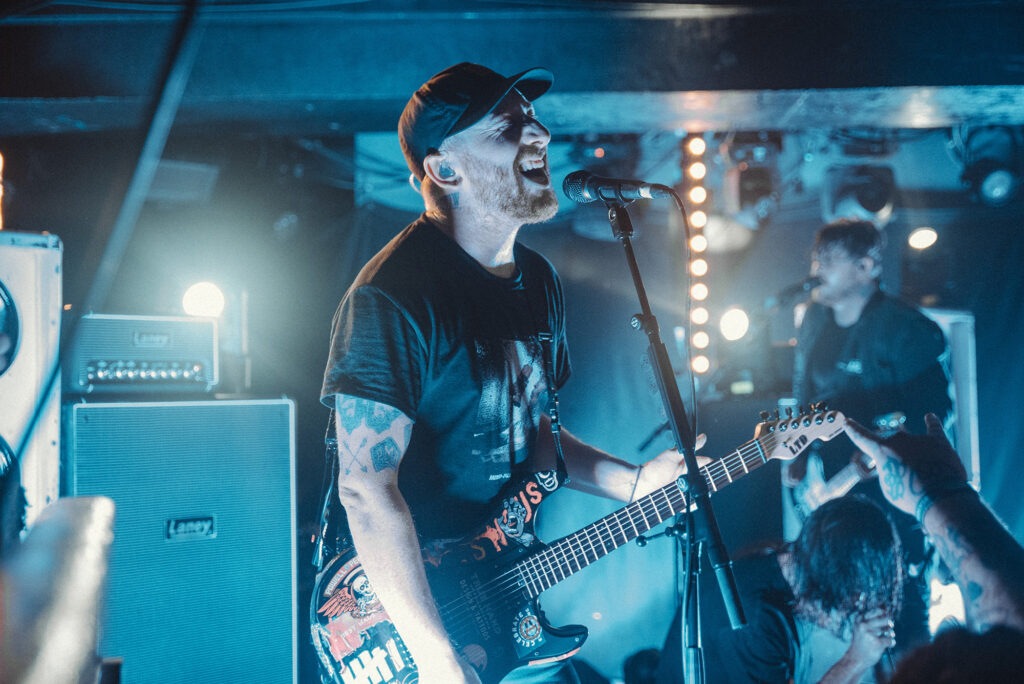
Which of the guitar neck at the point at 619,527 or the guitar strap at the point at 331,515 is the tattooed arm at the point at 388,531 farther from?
the guitar neck at the point at 619,527

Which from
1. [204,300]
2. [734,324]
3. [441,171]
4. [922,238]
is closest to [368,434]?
[441,171]

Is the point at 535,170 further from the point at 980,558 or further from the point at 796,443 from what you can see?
the point at 980,558

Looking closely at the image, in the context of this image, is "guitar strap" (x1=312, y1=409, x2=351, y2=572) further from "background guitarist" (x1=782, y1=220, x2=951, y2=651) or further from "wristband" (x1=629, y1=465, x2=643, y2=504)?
"background guitarist" (x1=782, y1=220, x2=951, y2=651)

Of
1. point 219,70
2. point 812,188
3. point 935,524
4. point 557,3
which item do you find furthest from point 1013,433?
point 219,70

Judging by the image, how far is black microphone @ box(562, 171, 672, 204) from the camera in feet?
6.09

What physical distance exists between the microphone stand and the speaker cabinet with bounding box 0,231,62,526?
1691 mm

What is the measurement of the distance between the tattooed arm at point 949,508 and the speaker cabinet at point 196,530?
2.18 m

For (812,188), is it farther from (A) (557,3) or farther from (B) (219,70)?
(B) (219,70)

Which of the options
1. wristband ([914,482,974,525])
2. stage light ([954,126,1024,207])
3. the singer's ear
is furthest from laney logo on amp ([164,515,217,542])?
stage light ([954,126,1024,207])

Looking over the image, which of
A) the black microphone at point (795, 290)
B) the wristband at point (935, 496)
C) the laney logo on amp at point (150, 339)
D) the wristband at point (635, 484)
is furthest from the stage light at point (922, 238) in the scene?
the laney logo on amp at point (150, 339)

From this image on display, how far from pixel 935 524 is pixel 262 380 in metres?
2.87

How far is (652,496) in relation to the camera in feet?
7.41

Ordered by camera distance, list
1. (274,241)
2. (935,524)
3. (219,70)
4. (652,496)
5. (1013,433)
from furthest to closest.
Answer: (1013,433) < (274,241) < (935,524) < (219,70) < (652,496)

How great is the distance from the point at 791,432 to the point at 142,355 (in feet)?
7.02
